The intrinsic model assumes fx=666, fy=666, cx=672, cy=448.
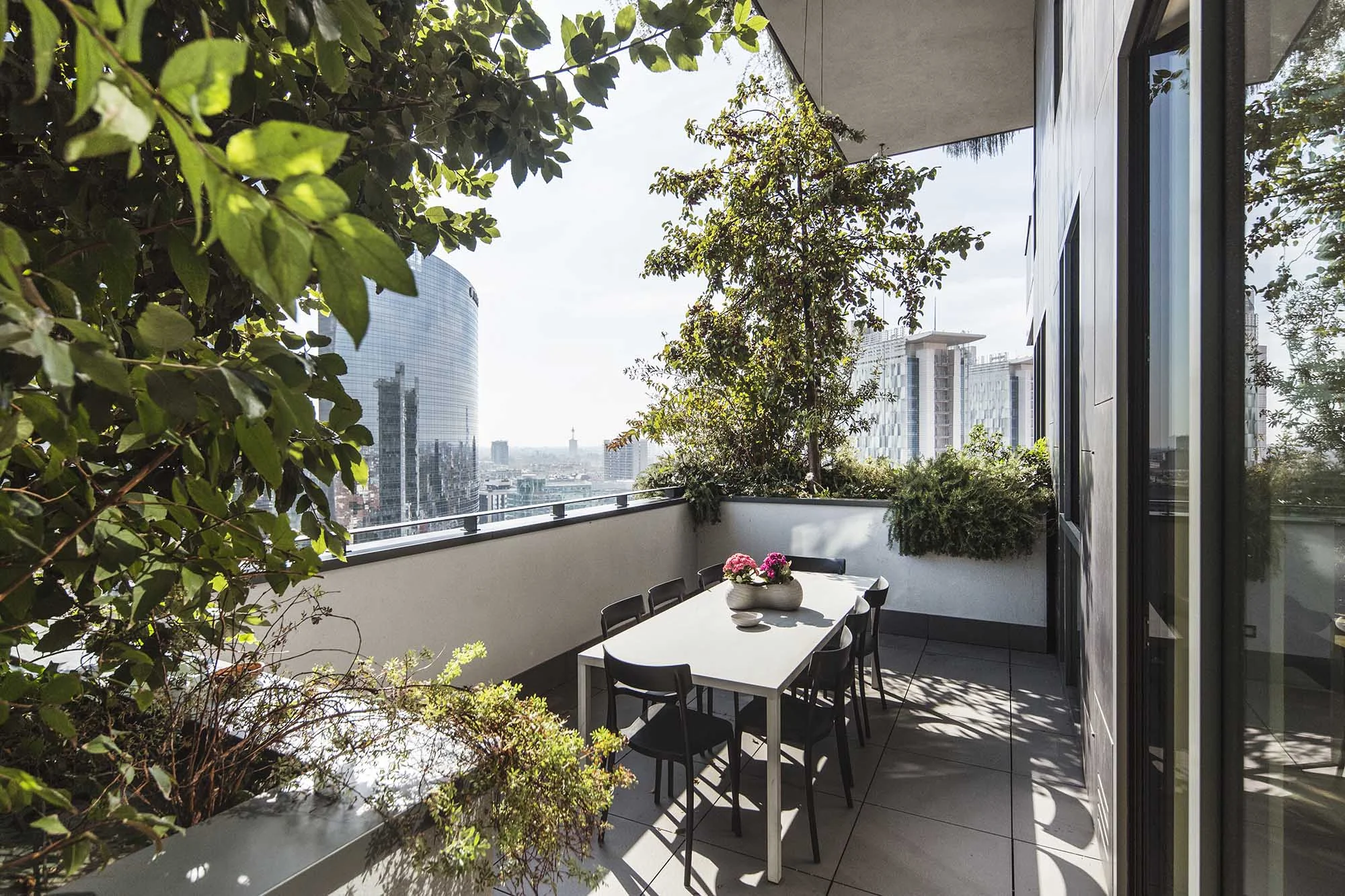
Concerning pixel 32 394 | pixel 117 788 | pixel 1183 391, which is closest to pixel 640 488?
pixel 1183 391

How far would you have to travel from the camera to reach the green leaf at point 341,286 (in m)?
0.27

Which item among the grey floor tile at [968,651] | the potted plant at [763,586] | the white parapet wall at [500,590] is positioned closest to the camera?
the white parapet wall at [500,590]

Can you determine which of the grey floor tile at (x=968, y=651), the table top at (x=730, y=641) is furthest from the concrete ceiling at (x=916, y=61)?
the grey floor tile at (x=968, y=651)

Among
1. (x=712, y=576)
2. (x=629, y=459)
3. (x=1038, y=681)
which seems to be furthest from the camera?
(x=629, y=459)

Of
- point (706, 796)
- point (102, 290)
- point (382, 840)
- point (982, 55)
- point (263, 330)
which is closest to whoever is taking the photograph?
point (102, 290)

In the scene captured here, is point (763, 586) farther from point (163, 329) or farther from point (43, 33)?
point (43, 33)

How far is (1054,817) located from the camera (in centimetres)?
269

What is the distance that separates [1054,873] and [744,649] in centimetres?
131

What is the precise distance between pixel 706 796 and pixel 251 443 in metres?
2.89

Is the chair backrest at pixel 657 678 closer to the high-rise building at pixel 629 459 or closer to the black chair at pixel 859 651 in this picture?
the black chair at pixel 859 651

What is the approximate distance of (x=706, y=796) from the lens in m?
2.87

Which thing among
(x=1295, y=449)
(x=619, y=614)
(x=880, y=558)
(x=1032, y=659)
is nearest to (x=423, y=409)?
(x=619, y=614)

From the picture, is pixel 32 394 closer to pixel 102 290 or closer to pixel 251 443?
pixel 251 443

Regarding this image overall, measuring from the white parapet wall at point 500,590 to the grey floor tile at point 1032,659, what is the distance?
2.57 metres
